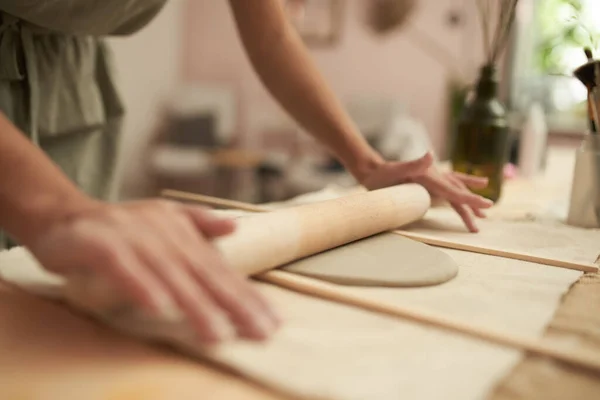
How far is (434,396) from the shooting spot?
387 mm

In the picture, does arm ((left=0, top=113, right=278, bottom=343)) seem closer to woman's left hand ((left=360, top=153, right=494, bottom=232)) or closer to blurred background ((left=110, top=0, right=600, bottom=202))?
woman's left hand ((left=360, top=153, right=494, bottom=232))

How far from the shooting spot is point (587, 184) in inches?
40.1

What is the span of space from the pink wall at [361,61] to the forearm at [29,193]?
3846mm

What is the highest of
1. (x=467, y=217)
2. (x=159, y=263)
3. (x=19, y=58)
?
(x=19, y=58)

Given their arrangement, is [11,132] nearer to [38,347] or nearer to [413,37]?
[38,347]

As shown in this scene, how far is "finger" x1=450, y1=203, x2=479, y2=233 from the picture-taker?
3.04 ft

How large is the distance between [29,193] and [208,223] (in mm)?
143

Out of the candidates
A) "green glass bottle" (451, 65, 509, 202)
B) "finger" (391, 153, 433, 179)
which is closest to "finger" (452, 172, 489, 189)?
"finger" (391, 153, 433, 179)

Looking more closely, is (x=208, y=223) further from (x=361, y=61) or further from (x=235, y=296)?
(x=361, y=61)

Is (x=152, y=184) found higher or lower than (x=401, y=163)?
lower

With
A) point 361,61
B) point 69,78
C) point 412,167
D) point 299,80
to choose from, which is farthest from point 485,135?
point 361,61

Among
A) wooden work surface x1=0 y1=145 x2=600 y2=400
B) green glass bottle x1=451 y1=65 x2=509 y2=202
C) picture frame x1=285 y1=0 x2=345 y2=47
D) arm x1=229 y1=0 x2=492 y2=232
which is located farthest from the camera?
picture frame x1=285 y1=0 x2=345 y2=47

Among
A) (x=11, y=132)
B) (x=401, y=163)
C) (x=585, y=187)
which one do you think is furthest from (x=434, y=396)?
(x=585, y=187)

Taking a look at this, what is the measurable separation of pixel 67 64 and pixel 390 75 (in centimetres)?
339
